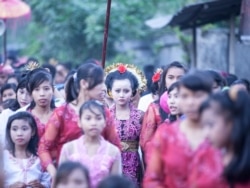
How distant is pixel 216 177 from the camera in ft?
17.5

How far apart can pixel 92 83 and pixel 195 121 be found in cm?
145

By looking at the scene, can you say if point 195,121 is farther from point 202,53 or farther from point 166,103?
point 202,53

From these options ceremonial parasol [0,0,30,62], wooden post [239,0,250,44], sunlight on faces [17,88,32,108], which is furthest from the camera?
ceremonial parasol [0,0,30,62]

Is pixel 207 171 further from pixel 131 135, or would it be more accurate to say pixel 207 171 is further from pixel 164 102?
pixel 131 135

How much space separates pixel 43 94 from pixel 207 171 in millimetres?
2996

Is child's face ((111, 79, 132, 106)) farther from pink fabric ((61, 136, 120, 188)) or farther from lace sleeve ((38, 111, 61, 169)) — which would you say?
pink fabric ((61, 136, 120, 188))

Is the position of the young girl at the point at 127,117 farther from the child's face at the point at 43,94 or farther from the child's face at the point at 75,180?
the child's face at the point at 75,180

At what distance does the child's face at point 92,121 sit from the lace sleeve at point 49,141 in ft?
1.34

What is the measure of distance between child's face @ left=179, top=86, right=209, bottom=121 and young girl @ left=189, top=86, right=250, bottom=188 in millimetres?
248

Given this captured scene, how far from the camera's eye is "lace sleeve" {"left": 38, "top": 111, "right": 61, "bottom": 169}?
7.04 m

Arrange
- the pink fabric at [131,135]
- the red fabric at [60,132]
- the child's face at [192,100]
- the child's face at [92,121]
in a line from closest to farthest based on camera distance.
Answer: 1. the child's face at [192,100]
2. the child's face at [92,121]
3. the red fabric at [60,132]
4. the pink fabric at [131,135]

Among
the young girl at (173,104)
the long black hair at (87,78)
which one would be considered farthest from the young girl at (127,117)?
the long black hair at (87,78)

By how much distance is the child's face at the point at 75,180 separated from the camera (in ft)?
19.4

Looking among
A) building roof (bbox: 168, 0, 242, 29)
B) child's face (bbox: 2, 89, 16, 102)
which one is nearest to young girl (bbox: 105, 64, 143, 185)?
child's face (bbox: 2, 89, 16, 102)
